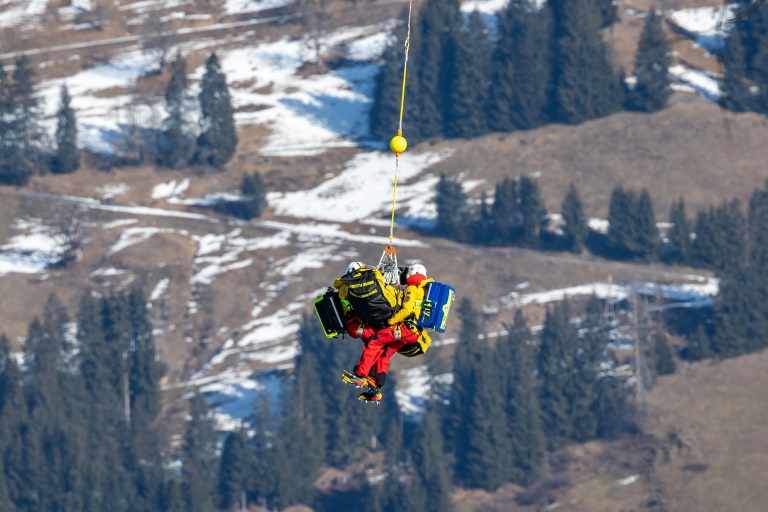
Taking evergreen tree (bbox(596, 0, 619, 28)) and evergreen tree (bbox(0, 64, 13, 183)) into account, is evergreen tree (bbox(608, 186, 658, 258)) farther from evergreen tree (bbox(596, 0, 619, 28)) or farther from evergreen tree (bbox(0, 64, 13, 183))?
evergreen tree (bbox(0, 64, 13, 183))

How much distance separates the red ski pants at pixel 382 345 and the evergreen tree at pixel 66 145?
9990 cm

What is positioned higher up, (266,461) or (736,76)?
(736,76)

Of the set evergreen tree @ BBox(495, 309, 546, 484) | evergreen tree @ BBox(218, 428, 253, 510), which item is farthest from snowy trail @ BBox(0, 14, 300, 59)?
evergreen tree @ BBox(218, 428, 253, 510)

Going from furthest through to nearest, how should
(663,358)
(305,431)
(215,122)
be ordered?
(215,122) < (663,358) < (305,431)

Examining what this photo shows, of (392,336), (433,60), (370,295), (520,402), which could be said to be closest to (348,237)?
(520,402)

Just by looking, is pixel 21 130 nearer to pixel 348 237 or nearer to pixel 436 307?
pixel 348 237

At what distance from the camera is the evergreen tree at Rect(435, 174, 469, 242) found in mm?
111125

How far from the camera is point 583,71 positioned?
12838cm

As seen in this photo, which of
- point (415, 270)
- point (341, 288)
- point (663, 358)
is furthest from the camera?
point (663, 358)

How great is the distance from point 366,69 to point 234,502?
179 ft

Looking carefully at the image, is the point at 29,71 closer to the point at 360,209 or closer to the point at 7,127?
the point at 7,127

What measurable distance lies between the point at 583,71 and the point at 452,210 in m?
23.6

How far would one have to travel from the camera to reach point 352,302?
23.7 metres

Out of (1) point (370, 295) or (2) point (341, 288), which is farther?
(2) point (341, 288)
